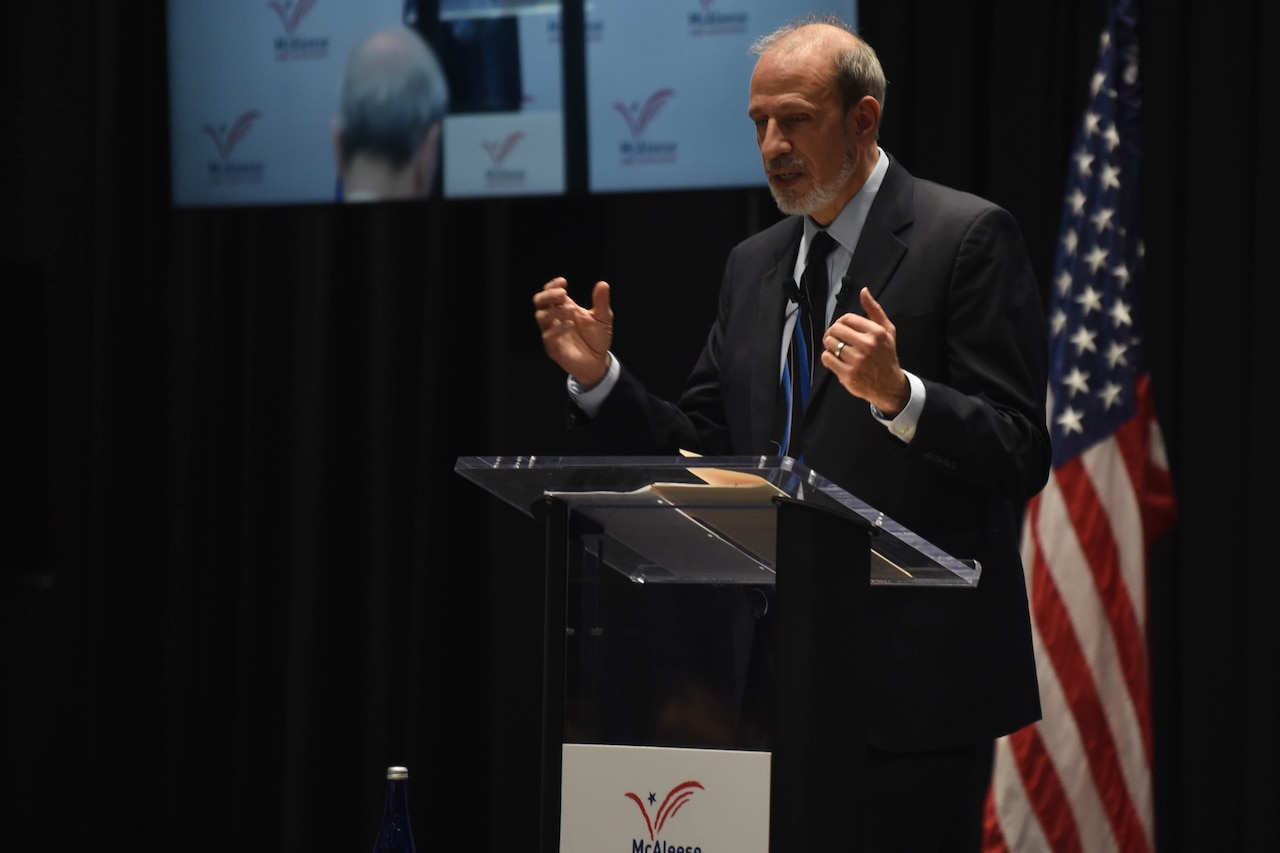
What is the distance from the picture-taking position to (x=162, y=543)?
4.85m

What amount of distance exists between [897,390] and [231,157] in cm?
316

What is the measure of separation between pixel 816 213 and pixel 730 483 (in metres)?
0.91

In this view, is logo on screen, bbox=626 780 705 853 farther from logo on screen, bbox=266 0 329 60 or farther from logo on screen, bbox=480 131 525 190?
logo on screen, bbox=266 0 329 60

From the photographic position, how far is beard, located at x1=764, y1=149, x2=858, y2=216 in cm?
241

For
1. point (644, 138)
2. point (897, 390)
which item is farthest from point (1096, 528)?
point (897, 390)

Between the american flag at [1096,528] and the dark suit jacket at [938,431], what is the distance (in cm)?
136

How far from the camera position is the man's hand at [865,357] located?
1.84 metres

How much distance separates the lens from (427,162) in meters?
4.36

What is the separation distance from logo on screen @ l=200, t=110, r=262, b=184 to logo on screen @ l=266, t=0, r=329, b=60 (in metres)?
0.20

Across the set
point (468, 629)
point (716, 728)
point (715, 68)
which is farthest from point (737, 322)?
point (468, 629)

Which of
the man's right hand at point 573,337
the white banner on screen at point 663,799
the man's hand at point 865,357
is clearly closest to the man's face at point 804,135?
the man's right hand at point 573,337

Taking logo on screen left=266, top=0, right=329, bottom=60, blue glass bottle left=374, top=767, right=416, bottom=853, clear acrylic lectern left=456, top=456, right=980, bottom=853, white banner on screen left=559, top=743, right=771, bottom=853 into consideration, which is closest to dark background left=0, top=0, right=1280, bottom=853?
logo on screen left=266, top=0, right=329, bottom=60

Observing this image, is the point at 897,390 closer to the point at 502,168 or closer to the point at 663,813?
the point at 663,813

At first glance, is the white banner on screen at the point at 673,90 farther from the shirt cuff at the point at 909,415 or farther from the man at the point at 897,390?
the shirt cuff at the point at 909,415
